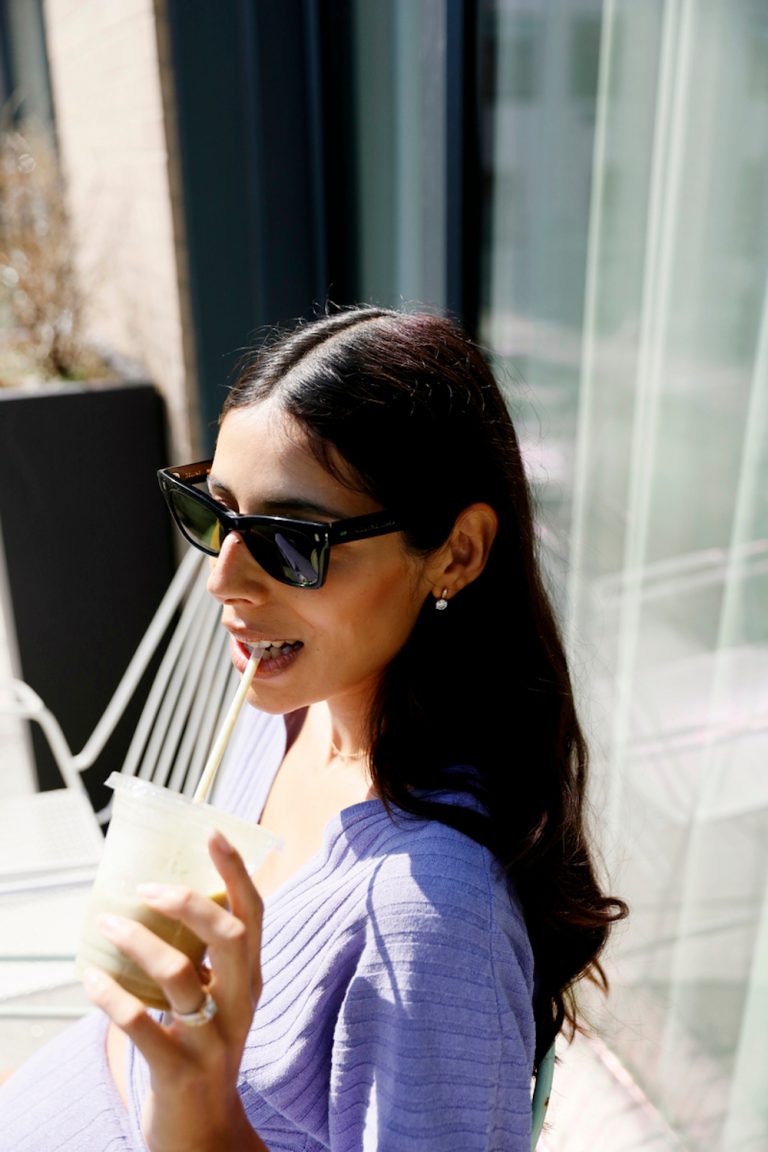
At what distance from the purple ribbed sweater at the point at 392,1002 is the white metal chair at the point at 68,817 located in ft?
2.21

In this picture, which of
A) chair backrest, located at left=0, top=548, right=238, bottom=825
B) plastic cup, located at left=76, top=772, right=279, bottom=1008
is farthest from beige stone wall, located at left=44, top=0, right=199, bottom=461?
plastic cup, located at left=76, top=772, right=279, bottom=1008

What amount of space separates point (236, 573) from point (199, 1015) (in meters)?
0.45

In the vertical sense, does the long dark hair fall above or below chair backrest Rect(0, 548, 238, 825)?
above

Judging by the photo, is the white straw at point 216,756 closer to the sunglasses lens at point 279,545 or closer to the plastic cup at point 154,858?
the plastic cup at point 154,858

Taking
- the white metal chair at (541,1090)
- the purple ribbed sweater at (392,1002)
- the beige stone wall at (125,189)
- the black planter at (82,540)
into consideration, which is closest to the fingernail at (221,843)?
the purple ribbed sweater at (392,1002)

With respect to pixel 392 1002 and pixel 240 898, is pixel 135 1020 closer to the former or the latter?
pixel 240 898

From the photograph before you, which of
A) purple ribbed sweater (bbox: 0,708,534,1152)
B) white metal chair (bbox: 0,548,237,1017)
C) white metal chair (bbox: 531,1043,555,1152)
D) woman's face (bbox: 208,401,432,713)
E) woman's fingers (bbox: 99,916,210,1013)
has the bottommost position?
white metal chair (bbox: 0,548,237,1017)

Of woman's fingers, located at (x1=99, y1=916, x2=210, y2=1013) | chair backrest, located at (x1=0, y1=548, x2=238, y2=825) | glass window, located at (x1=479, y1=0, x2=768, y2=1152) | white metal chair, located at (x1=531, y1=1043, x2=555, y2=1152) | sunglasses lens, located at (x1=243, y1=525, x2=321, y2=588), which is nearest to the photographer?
woman's fingers, located at (x1=99, y1=916, x2=210, y2=1013)

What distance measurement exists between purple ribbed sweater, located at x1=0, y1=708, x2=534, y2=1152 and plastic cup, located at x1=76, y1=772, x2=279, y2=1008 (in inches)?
7.3

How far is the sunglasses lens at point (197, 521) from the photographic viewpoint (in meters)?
1.13

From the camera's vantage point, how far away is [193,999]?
80 centimetres

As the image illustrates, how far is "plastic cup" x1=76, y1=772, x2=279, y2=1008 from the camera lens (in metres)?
0.87

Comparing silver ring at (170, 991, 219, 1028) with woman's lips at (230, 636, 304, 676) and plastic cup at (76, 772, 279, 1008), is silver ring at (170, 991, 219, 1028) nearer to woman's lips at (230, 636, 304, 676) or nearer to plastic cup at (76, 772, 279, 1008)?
plastic cup at (76, 772, 279, 1008)

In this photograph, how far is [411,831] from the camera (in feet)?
3.51
